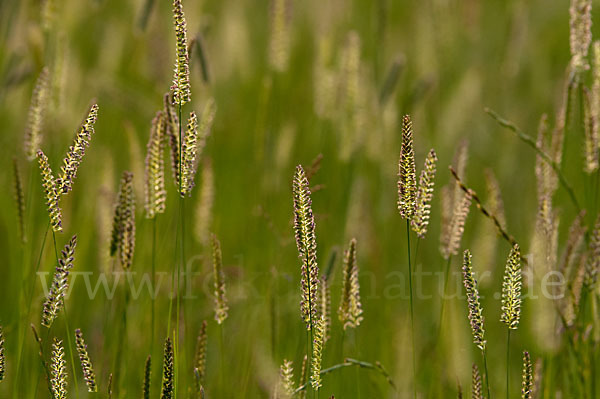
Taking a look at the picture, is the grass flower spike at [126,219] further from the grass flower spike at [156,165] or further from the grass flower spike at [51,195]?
the grass flower spike at [51,195]

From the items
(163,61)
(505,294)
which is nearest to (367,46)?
(163,61)

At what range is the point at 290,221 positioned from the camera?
197cm

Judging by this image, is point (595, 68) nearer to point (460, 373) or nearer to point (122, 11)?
point (460, 373)

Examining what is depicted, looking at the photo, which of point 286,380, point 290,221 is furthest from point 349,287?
point 290,221

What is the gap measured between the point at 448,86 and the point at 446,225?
233cm

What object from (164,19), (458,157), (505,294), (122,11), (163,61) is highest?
(122,11)

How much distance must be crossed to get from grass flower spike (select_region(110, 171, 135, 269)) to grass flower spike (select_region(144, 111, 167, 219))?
4cm

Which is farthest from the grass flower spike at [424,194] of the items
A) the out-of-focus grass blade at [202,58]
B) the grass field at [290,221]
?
the out-of-focus grass blade at [202,58]

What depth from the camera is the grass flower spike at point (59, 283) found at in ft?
3.65

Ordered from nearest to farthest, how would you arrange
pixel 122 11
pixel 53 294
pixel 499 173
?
pixel 53 294
pixel 499 173
pixel 122 11

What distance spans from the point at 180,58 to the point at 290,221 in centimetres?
89

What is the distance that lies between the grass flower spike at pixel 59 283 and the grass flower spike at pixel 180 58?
28 cm

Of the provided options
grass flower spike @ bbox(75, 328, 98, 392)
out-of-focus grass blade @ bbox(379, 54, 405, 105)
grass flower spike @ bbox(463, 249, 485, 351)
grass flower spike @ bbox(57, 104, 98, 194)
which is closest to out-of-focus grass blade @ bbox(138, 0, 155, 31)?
out-of-focus grass blade @ bbox(379, 54, 405, 105)

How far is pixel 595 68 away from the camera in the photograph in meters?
1.62
